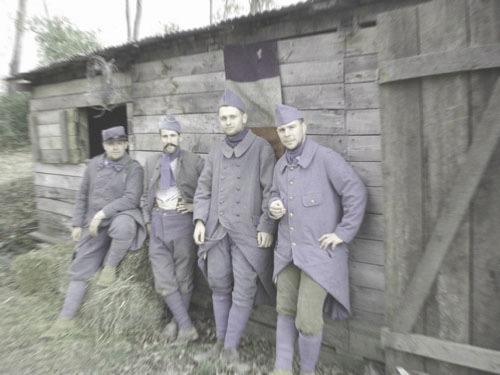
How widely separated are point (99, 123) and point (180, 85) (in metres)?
3.87

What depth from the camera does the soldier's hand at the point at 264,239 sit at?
3165mm

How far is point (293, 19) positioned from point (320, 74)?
555 millimetres

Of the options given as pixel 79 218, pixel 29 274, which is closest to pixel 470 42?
pixel 79 218

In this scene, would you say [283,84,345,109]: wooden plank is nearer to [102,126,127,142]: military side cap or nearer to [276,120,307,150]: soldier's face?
[276,120,307,150]: soldier's face

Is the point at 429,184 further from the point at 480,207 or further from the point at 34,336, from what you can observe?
the point at 34,336

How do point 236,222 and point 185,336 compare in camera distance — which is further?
point 185,336

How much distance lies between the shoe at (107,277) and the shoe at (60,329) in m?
0.50

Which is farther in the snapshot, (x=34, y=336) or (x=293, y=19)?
(x=34, y=336)

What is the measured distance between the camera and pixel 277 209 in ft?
9.59

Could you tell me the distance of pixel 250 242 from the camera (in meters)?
3.25

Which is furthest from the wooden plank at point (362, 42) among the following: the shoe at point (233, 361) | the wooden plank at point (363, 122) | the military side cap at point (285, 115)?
the shoe at point (233, 361)

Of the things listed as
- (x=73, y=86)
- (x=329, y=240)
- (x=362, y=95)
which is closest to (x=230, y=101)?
(x=362, y=95)

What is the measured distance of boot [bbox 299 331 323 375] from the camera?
2.89 meters

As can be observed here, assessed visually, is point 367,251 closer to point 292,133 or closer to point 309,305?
point 309,305
